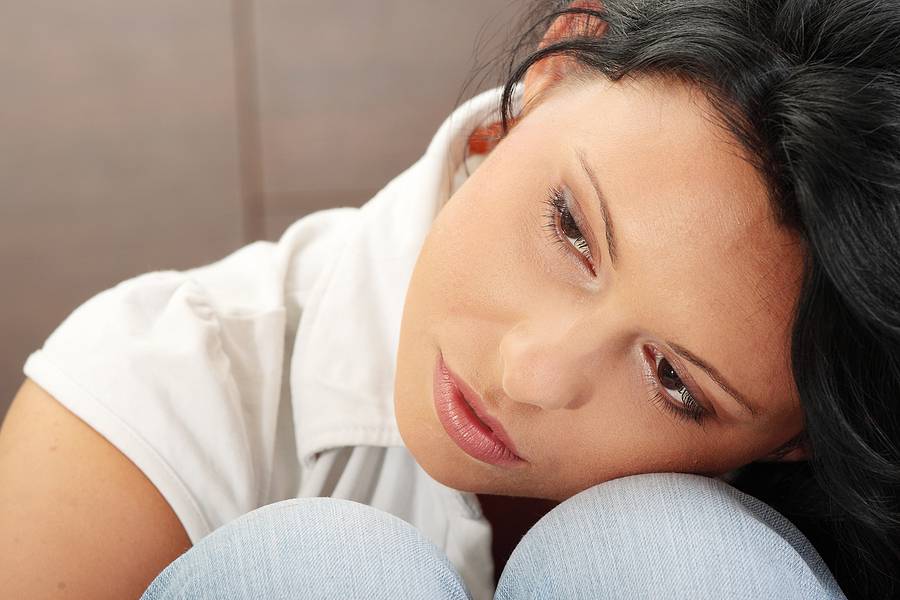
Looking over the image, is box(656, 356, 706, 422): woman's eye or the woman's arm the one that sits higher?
box(656, 356, 706, 422): woman's eye

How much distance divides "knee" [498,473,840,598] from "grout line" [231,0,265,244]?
81 centimetres

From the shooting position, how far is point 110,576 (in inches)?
20.1

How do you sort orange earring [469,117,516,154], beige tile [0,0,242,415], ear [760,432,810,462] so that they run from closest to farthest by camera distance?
ear [760,432,810,462] < orange earring [469,117,516,154] < beige tile [0,0,242,415]

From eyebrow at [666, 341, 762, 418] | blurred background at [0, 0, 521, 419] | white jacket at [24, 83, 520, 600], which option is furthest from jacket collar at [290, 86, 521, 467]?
blurred background at [0, 0, 521, 419]

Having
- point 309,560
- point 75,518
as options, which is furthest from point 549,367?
point 75,518

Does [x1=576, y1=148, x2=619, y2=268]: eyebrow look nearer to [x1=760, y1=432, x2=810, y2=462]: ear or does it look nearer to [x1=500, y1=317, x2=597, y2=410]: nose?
[x1=500, y1=317, x2=597, y2=410]: nose

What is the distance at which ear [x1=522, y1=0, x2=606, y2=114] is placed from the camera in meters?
0.55

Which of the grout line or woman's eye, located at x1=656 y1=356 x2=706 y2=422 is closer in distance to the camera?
woman's eye, located at x1=656 y1=356 x2=706 y2=422

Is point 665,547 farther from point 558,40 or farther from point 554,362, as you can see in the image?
point 558,40

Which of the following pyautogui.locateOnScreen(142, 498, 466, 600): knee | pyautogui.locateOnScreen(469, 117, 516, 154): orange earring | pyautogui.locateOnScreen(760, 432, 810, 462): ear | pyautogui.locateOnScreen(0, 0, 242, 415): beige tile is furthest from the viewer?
pyautogui.locateOnScreen(0, 0, 242, 415): beige tile

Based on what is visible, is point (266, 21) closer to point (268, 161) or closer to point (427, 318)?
point (268, 161)

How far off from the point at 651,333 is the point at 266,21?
82cm

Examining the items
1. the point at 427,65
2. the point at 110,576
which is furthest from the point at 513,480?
the point at 427,65

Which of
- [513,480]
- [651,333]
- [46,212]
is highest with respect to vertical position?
[651,333]
